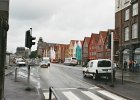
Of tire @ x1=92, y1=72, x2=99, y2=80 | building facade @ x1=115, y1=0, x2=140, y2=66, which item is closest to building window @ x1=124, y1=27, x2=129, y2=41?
building facade @ x1=115, y1=0, x2=140, y2=66

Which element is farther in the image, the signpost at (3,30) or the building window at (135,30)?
the building window at (135,30)

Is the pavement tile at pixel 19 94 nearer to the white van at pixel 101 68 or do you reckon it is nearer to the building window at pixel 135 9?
the white van at pixel 101 68

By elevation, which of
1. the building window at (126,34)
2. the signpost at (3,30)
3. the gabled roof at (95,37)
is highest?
the gabled roof at (95,37)

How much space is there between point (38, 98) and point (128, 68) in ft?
118

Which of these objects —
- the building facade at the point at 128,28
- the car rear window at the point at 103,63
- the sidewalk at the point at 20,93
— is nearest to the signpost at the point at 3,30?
the sidewalk at the point at 20,93

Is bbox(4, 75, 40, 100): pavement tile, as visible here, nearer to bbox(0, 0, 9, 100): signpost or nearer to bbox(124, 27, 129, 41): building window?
bbox(0, 0, 9, 100): signpost

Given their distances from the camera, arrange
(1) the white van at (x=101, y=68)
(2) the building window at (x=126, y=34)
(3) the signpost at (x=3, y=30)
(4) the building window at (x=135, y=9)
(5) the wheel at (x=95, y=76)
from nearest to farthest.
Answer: (3) the signpost at (x=3, y=30)
(1) the white van at (x=101, y=68)
(5) the wheel at (x=95, y=76)
(4) the building window at (x=135, y=9)
(2) the building window at (x=126, y=34)

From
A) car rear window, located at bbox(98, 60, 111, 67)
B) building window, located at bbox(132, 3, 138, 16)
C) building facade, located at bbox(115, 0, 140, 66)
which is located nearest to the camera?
car rear window, located at bbox(98, 60, 111, 67)

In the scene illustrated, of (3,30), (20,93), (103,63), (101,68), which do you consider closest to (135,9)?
(103,63)

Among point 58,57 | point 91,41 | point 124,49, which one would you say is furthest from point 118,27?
point 58,57

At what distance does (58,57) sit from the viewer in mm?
163500

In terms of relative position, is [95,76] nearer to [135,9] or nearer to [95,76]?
[95,76]

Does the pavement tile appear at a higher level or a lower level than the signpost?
lower

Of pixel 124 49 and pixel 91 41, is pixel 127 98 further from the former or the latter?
pixel 91 41
